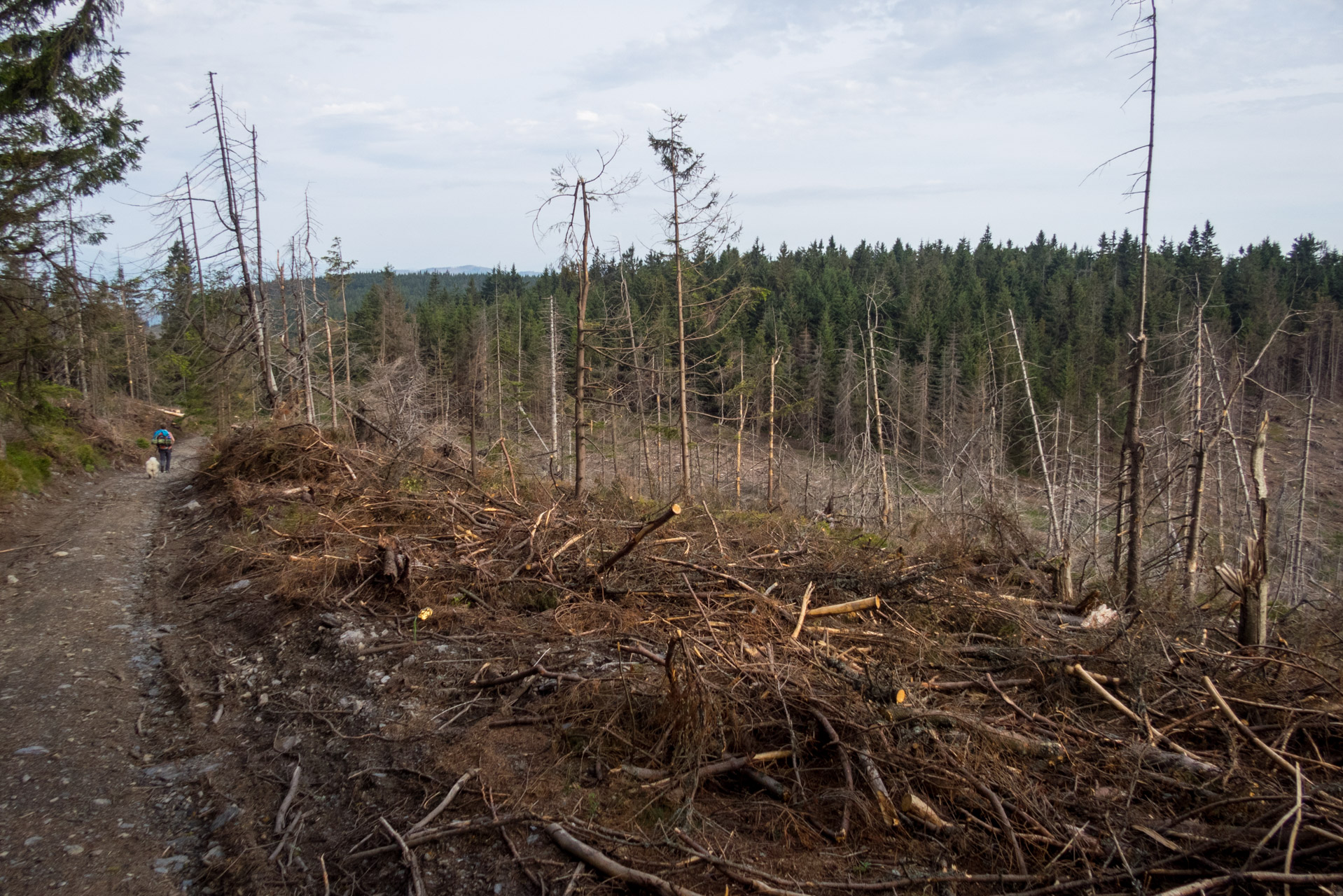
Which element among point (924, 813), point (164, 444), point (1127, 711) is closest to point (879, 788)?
point (924, 813)

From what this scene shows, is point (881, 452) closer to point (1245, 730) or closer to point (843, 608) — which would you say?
point (843, 608)

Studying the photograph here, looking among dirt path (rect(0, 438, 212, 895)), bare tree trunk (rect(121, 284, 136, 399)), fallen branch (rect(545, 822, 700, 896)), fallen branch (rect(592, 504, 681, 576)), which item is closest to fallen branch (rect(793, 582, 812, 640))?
fallen branch (rect(592, 504, 681, 576))

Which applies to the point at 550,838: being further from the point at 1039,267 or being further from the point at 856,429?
the point at 1039,267

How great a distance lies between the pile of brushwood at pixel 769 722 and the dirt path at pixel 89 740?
1.70 feet

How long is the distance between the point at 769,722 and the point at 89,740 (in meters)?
4.33

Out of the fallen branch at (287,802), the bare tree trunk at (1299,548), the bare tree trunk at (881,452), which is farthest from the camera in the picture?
the bare tree trunk at (1299,548)

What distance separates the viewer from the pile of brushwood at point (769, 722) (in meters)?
3.15

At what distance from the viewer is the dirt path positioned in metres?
3.30

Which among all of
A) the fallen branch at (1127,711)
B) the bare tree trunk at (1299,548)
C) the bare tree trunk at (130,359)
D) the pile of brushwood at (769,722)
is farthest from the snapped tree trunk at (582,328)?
the bare tree trunk at (130,359)

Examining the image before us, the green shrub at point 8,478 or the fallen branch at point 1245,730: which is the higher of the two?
the green shrub at point 8,478

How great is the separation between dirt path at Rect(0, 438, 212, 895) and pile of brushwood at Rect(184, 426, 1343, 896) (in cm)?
52

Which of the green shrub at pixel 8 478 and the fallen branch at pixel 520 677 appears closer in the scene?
the fallen branch at pixel 520 677

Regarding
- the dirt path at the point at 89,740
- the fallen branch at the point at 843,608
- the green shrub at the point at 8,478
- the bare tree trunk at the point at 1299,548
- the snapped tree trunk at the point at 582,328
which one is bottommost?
the bare tree trunk at the point at 1299,548

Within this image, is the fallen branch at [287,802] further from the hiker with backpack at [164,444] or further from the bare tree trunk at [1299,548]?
the bare tree trunk at [1299,548]
